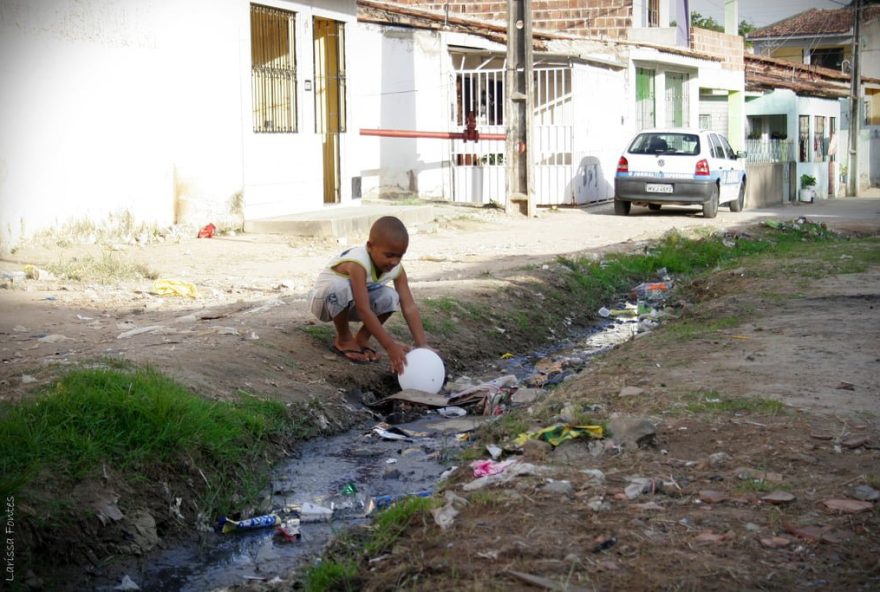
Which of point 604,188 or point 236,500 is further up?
point 604,188

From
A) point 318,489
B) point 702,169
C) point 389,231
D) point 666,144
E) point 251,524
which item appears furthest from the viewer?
point 666,144

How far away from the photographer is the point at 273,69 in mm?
14922

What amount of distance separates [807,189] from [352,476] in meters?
28.5

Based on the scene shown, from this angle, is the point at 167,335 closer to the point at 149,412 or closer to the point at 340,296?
the point at 340,296

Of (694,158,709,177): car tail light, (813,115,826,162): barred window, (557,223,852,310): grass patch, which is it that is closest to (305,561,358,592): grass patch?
(557,223,852,310): grass patch

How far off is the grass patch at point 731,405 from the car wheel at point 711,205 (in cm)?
1525

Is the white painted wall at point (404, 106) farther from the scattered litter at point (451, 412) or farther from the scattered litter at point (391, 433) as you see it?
the scattered litter at point (391, 433)

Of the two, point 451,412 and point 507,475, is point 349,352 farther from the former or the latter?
point 507,475

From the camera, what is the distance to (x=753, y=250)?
15.0 m

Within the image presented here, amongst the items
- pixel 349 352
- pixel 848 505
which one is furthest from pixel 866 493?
pixel 349 352

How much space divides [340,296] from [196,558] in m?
2.67

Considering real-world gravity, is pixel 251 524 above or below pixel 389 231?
below

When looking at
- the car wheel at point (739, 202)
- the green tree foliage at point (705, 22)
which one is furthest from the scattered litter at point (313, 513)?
the green tree foliage at point (705, 22)

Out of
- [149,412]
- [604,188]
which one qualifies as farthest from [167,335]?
[604,188]
